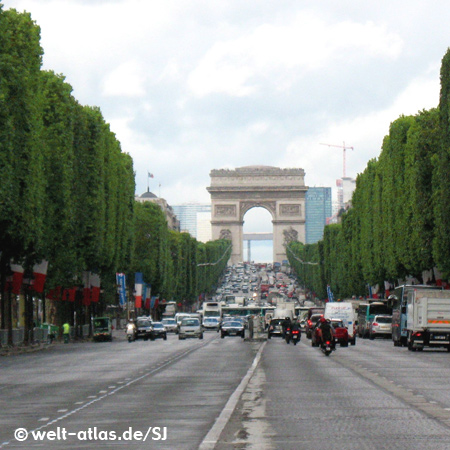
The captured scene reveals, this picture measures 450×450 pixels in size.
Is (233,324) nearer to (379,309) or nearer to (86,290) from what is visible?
(379,309)

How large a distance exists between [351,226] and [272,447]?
115060 mm

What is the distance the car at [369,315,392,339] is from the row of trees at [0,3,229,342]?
19406mm

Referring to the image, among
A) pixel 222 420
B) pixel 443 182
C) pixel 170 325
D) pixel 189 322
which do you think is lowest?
pixel 222 420

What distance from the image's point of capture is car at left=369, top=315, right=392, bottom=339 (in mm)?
84438

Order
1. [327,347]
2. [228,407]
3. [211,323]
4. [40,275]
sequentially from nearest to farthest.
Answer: [228,407], [327,347], [40,275], [211,323]

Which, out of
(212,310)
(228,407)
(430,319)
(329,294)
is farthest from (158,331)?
(329,294)

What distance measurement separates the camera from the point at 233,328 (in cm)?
9144

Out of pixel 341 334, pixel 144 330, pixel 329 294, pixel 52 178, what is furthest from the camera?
pixel 329 294

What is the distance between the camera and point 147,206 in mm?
132125

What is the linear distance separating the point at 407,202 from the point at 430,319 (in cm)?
2542

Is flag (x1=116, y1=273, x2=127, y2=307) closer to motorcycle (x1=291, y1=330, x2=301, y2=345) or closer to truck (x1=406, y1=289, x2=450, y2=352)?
motorcycle (x1=291, y1=330, x2=301, y2=345)

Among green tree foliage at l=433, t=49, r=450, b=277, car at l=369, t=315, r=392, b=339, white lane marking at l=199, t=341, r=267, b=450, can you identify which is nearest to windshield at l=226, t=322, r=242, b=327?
car at l=369, t=315, r=392, b=339

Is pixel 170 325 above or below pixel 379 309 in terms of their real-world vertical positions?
below

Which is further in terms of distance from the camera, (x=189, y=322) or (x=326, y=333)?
(x=189, y=322)
